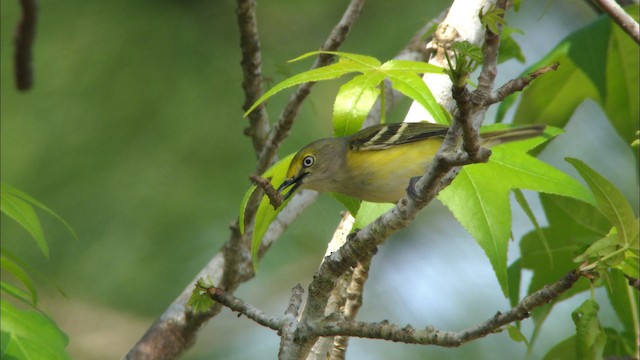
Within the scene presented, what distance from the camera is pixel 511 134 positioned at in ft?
9.14

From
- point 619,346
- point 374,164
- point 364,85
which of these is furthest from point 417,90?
point 619,346

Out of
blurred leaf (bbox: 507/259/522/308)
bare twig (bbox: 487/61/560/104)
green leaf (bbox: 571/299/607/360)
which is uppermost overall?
blurred leaf (bbox: 507/259/522/308)

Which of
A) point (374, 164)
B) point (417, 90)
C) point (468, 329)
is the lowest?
point (468, 329)

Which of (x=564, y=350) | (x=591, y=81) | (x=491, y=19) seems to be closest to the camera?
(x=491, y=19)

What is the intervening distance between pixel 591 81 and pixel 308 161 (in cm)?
145

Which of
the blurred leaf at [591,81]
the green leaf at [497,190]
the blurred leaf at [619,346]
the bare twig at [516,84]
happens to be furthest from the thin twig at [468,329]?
the blurred leaf at [591,81]

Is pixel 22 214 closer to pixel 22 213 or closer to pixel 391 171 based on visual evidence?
pixel 22 213

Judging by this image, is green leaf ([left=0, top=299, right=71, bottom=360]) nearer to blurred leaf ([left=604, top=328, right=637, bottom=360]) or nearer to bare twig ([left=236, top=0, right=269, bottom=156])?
bare twig ([left=236, top=0, right=269, bottom=156])

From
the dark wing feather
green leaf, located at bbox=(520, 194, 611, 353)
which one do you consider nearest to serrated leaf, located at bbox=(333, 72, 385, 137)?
the dark wing feather

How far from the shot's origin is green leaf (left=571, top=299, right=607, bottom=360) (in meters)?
2.32

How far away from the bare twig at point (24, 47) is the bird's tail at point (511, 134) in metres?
1.45

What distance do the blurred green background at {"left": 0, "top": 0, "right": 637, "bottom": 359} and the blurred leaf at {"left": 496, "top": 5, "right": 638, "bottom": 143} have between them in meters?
0.27

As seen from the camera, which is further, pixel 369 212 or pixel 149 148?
pixel 149 148

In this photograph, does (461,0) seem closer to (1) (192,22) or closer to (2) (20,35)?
(1) (192,22)
